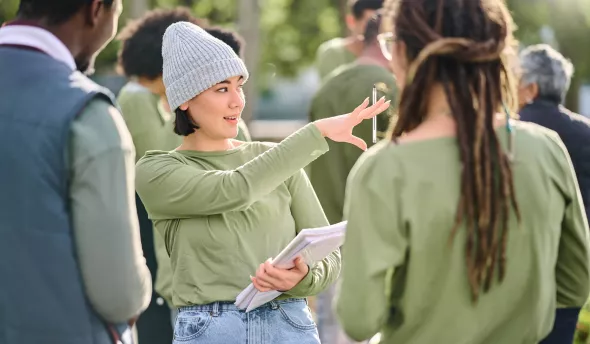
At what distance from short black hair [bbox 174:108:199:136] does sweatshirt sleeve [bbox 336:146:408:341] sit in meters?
1.18

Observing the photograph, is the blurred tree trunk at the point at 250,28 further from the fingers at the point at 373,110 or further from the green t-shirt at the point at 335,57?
the fingers at the point at 373,110

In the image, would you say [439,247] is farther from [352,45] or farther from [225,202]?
[352,45]

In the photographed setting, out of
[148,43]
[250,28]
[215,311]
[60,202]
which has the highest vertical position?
[60,202]

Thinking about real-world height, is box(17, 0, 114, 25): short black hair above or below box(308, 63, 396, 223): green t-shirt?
above

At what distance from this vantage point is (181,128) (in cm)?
411

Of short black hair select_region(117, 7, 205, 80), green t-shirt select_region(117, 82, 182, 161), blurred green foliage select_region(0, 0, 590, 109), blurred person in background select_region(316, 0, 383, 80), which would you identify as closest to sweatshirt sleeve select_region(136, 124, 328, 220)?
green t-shirt select_region(117, 82, 182, 161)

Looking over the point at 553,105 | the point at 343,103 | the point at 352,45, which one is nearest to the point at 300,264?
the point at 553,105

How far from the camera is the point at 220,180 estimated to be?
391 centimetres

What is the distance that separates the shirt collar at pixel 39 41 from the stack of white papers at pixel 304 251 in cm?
91

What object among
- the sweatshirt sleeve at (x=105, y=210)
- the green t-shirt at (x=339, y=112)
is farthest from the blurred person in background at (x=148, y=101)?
the sweatshirt sleeve at (x=105, y=210)

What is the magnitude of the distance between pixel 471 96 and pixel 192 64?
50.7 inches

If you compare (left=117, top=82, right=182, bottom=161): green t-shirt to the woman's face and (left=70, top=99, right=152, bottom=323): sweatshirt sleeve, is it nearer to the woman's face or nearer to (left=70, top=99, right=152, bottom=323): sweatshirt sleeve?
the woman's face

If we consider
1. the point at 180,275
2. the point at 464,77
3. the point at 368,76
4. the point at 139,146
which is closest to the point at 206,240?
the point at 180,275

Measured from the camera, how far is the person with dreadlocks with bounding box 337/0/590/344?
2979mm
